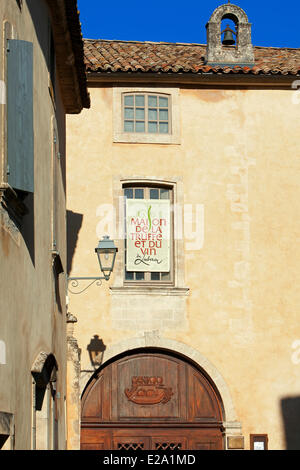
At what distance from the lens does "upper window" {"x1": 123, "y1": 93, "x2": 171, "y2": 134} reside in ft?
60.2

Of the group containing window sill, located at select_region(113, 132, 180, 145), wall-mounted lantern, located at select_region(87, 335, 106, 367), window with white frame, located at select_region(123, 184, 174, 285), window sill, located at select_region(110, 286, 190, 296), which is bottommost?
wall-mounted lantern, located at select_region(87, 335, 106, 367)

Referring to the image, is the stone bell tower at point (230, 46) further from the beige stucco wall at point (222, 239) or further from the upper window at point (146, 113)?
the upper window at point (146, 113)

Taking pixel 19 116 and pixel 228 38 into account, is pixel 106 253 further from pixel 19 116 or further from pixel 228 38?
pixel 228 38

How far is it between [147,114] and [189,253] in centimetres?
289

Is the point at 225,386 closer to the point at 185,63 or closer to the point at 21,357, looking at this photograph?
the point at 185,63

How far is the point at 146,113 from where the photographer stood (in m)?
18.4

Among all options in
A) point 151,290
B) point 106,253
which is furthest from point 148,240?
point 106,253

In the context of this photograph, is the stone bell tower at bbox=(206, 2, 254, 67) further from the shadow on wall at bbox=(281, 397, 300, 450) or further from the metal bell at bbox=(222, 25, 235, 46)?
the shadow on wall at bbox=(281, 397, 300, 450)

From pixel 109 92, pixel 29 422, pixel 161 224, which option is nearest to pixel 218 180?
pixel 161 224

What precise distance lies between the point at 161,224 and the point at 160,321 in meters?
1.86

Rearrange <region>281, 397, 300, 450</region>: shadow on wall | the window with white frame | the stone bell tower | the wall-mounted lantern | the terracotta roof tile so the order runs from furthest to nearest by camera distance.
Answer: the stone bell tower → the terracotta roof tile → the window with white frame → <region>281, 397, 300, 450</region>: shadow on wall → the wall-mounted lantern

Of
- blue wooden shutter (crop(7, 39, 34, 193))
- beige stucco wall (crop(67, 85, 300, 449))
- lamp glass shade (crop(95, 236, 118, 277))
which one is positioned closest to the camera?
blue wooden shutter (crop(7, 39, 34, 193))

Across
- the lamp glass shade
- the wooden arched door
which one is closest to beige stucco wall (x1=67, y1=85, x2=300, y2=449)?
the wooden arched door

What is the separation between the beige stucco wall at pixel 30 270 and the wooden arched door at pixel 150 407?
5.42 meters
